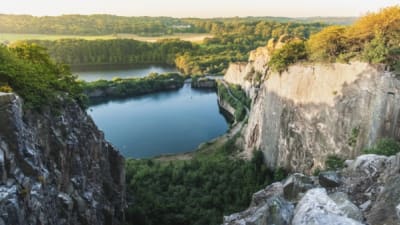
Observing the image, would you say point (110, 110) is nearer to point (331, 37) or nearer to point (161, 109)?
point (161, 109)

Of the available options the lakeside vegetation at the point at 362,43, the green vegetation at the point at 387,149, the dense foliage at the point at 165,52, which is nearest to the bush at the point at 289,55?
the lakeside vegetation at the point at 362,43

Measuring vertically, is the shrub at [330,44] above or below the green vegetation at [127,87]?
above

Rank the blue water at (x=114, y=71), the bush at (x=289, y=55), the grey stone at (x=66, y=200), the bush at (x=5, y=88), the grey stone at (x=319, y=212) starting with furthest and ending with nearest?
the blue water at (x=114, y=71) < the bush at (x=289, y=55) < the grey stone at (x=66, y=200) < the bush at (x=5, y=88) < the grey stone at (x=319, y=212)

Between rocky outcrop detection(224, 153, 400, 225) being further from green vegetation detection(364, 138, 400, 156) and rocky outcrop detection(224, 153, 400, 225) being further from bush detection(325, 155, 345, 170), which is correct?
bush detection(325, 155, 345, 170)

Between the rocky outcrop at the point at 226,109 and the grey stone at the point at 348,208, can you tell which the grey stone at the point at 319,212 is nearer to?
the grey stone at the point at 348,208

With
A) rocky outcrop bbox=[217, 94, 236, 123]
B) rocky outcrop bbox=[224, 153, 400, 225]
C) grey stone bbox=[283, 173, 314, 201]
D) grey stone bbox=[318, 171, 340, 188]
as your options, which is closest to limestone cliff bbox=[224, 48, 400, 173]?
rocky outcrop bbox=[224, 153, 400, 225]
